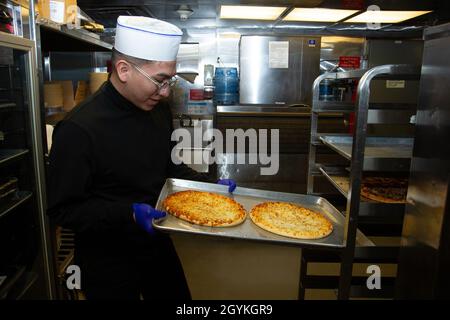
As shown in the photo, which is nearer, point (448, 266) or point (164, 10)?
point (448, 266)

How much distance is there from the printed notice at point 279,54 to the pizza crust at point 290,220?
2.54 meters

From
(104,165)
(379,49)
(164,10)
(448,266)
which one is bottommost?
(448,266)

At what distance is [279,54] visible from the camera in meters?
4.02

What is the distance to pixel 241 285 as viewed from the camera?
2.74 metres

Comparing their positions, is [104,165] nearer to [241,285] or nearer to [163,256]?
[163,256]

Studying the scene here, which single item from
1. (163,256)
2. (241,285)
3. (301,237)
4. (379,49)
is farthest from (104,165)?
(379,49)

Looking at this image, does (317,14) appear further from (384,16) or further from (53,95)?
(53,95)

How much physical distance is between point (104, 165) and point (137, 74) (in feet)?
1.36

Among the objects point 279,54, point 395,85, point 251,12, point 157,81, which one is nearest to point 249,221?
point 157,81

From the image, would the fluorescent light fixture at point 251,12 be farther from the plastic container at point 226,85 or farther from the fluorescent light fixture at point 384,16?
the fluorescent light fixture at point 384,16

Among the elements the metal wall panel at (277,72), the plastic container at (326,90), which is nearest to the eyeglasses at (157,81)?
the plastic container at (326,90)

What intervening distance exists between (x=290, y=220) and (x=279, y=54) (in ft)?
9.07

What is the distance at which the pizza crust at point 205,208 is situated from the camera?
1624mm

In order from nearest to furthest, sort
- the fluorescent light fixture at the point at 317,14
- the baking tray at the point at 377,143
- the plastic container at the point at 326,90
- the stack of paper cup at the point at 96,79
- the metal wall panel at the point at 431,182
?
the metal wall panel at the point at 431,182
the baking tray at the point at 377,143
the plastic container at the point at 326,90
the stack of paper cup at the point at 96,79
the fluorescent light fixture at the point at 317,14
